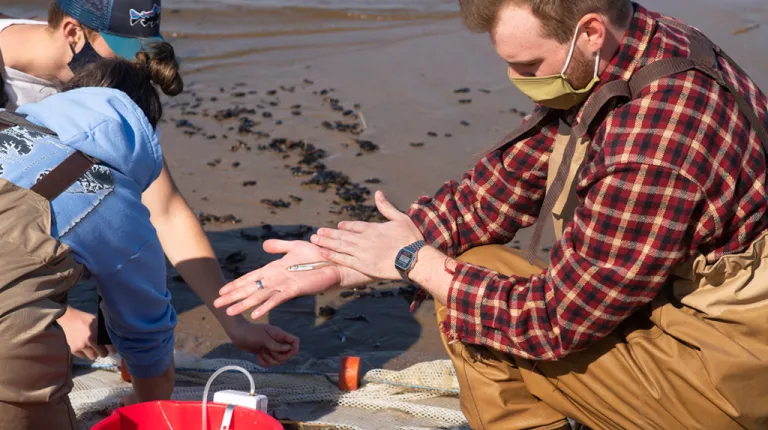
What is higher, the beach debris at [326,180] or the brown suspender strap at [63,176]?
the brown suspender strap at [63,176]

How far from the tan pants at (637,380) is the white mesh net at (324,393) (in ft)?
1.95

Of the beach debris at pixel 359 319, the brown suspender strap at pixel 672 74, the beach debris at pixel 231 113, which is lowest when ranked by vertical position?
the beach debris at pixel 231 113

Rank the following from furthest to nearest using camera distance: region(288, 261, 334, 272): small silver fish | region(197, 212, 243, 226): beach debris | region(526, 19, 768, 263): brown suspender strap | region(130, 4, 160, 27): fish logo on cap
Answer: region(197, 212, 243, 226): beach debris < region(130, 4, 160, 27): fish logo on cap < region(288, 261, 334, 272): small silver fish < region(526, 19, 768, 263): brown suspender strap

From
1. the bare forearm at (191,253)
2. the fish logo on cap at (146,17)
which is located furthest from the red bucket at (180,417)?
the fish logo on cap at (146,17)

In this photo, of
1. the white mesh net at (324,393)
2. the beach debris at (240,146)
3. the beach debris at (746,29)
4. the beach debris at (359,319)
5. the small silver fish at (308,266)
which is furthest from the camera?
the beach debris at (746,29)

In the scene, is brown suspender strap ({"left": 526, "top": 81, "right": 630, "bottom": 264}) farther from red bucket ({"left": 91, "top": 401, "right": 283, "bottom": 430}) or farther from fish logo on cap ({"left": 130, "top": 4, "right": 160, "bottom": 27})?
fish logo on cap ({"left": 130, "top": 4, "right": 160, "bottom": 27})

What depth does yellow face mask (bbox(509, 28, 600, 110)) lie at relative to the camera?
2.53 metres

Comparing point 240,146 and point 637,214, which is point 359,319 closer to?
point 637,214

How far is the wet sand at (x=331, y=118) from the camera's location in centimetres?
436

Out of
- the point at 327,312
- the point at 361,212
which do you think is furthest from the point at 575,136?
the point at 361,212

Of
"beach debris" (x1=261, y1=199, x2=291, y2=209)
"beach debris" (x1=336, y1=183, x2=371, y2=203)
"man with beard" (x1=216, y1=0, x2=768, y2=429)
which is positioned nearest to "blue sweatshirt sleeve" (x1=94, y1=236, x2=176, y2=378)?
"man with beard" (x1=216, y1=0, x2=768, y2=429)

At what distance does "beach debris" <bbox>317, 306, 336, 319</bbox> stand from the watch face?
166 cm

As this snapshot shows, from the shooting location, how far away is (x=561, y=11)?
2.41 meters

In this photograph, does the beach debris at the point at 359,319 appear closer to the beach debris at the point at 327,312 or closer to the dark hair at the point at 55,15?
the beach debris at the point at 327,312
